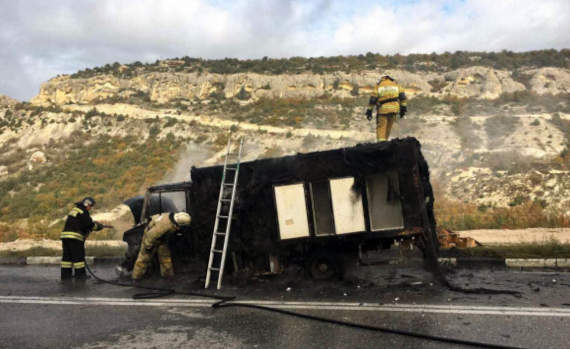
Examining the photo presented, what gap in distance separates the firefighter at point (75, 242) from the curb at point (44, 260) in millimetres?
2223

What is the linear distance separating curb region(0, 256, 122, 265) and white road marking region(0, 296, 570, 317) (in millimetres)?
3916

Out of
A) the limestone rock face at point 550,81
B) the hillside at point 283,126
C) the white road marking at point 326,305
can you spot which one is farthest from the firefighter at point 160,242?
the limestone rock face at point 550,81

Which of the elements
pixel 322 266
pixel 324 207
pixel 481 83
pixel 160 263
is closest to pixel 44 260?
pixel 160 263

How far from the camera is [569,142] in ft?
80.7

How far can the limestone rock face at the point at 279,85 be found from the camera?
125ft

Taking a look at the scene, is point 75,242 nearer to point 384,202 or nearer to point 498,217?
point 384,202

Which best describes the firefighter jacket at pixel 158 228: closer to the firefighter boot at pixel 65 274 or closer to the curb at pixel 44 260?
the firefighter boot at pixel 65 274

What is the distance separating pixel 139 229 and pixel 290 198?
3069mm

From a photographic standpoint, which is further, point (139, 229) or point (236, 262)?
point (139, 229)

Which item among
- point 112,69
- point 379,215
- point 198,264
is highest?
point 112,69

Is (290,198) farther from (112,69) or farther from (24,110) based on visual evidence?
(112,69)

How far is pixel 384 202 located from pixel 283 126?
93.8 ft

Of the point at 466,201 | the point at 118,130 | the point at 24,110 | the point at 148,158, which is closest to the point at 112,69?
the point at 24,110

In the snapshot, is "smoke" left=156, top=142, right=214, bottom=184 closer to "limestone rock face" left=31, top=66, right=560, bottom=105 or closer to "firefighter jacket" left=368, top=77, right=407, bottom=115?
"limestone rock face" left=31, top=66, right=560, bottom=105
